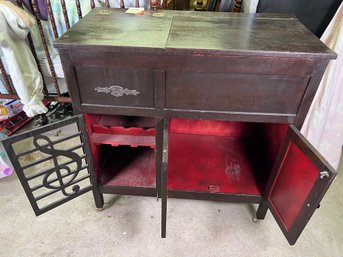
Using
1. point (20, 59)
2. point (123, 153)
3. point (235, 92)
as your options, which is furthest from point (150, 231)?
point (20, 59)

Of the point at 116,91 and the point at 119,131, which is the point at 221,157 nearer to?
the point at 119,131

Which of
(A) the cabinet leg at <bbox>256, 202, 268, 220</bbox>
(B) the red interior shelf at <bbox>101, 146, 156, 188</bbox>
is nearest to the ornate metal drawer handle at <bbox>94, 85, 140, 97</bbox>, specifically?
(B) the red interior shelf at <bbox>101, 146, 156, 188</bbox>

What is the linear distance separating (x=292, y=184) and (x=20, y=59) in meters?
1.42

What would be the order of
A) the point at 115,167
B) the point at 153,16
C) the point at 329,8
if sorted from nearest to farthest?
the point at 153,16 < the point at 329,8 < the point at 115,167

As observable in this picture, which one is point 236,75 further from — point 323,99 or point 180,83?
point 323,99

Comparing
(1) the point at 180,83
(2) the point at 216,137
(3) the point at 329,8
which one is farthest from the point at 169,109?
(3) the point at 329,8

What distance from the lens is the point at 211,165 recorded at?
53.9 inches

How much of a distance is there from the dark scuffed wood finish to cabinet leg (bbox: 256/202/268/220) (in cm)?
21

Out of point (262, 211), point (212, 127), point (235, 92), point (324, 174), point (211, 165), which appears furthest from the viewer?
point (212, 127)

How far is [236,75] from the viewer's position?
2.86ft

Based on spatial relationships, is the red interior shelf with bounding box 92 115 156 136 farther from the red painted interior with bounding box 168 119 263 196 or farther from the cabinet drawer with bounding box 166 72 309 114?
the red painted interior with bounding box 168 119 263 196

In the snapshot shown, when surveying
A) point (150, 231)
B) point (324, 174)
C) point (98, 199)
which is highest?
point (324, 174)

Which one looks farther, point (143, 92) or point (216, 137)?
point (216, 137)

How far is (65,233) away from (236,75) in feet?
3.56
